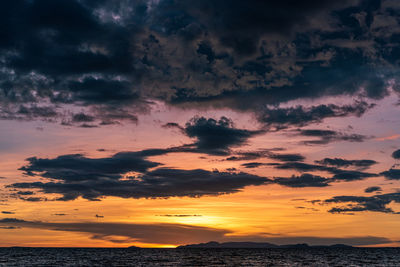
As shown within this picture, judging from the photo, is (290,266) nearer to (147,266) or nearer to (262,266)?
(262,266)

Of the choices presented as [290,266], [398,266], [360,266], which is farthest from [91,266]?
[398,266]

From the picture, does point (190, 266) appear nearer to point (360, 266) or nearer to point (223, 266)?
point (223, 266)

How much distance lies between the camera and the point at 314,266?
10288cm

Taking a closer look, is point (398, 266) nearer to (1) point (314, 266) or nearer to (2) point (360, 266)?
(2) point (360, 266)

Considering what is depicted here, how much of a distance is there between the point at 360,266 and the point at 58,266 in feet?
261

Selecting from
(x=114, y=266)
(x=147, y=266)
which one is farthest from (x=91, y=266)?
(x=147, y=266)

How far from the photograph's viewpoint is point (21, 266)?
349 ft

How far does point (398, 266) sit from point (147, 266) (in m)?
66.1

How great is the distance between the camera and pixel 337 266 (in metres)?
103

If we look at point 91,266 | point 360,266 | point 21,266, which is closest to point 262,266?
point 360,266

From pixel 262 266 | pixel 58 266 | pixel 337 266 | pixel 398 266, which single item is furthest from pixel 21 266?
pixel 398 266

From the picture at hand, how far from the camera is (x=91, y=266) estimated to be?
10394cm

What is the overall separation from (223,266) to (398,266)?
4628 centimetres

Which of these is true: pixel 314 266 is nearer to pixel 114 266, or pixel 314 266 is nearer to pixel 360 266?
pixel 360 266
